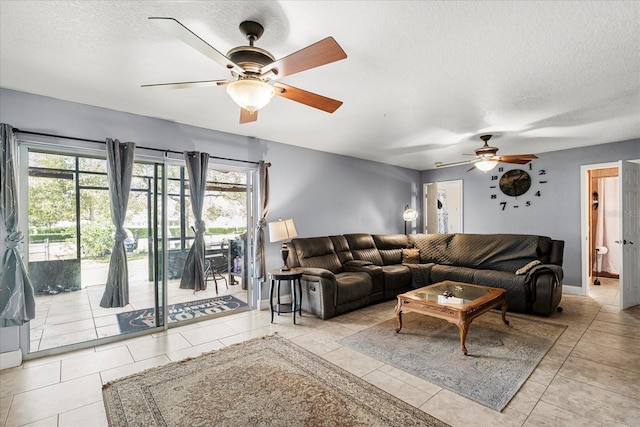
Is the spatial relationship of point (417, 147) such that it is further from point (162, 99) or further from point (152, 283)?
point (152, 283)

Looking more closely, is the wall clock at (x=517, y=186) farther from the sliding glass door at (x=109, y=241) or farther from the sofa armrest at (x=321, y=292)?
the sliding glass door at (x=109, y=241)

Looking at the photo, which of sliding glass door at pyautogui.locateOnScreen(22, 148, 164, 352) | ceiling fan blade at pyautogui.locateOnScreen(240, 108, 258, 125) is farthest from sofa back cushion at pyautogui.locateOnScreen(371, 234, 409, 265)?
ceiling fan blade at pyautogui.locateOnScreen(240, 108, 258, 125)

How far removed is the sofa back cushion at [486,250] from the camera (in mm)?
4735

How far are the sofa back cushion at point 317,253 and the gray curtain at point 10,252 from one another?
298 cm

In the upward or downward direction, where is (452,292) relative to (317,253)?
downward

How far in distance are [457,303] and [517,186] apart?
12.8ft

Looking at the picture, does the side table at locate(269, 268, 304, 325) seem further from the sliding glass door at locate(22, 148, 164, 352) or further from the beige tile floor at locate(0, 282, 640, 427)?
the sliding glass door at locate(22, 148, 164, 352)

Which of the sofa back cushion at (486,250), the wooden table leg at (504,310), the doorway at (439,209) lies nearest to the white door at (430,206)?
the doorway at (439,209)

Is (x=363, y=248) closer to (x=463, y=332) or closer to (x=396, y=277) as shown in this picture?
(x=396, y=277)

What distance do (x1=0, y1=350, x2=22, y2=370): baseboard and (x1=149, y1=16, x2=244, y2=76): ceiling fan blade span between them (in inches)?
129

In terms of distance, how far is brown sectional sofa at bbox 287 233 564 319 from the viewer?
4.03m

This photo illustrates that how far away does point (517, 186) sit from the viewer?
19.2 feet

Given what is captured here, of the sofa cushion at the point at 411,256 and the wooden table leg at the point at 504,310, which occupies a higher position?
the sofa cushion at the point at 411,256

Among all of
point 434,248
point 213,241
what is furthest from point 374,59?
point 434,248
